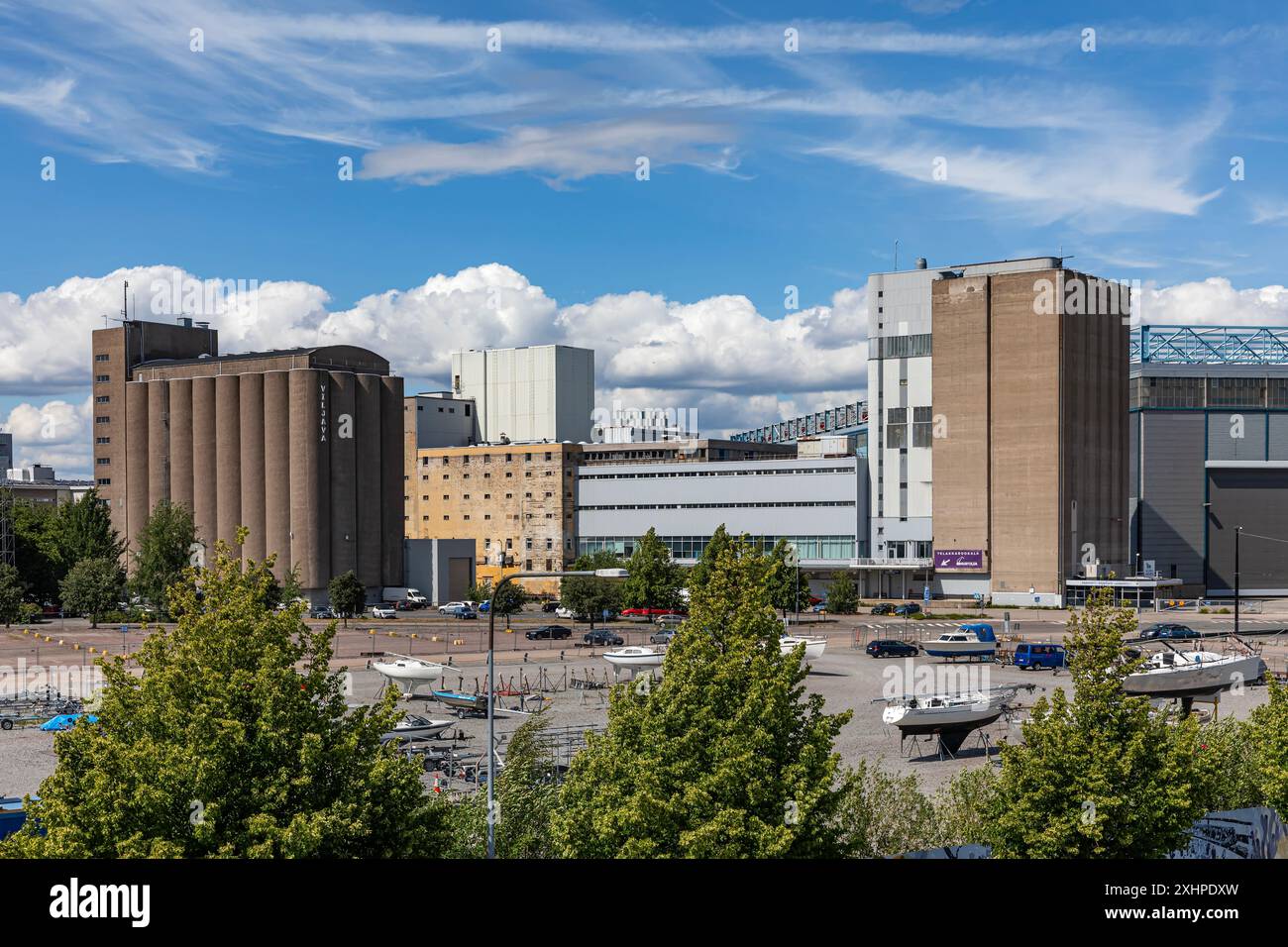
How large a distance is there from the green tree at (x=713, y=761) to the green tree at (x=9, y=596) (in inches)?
3100

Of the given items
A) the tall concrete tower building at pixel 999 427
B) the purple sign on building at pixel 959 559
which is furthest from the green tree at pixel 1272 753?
the purple sign on building at pixel 959 559

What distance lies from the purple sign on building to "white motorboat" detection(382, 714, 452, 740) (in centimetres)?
7619

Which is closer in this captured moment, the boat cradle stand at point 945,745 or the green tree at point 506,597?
the boat cradle stand at point 945,745

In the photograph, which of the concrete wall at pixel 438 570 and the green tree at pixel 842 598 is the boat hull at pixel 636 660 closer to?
the green tree at pixel 842 598

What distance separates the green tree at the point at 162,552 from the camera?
98.2 metres

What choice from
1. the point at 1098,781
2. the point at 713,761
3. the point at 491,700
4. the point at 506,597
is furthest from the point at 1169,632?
the point at 713,761

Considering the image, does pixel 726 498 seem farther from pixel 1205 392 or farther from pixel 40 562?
pixel 40 562

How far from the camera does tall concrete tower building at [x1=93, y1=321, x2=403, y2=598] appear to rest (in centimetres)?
11369

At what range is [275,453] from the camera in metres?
115

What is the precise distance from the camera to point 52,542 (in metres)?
118

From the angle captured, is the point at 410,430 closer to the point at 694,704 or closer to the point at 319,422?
the point at 319,422
